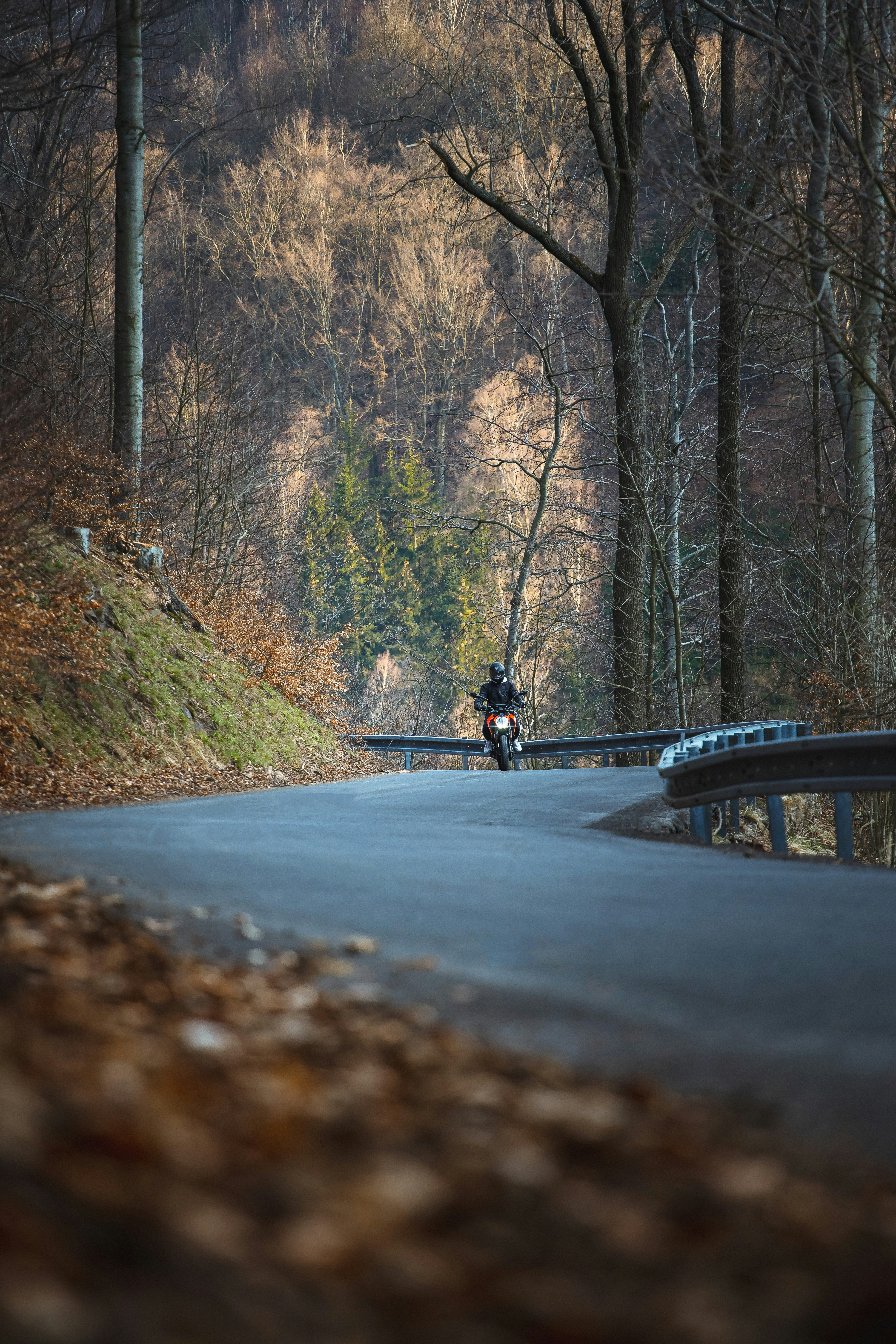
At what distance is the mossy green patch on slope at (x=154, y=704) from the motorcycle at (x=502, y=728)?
10.3 feet

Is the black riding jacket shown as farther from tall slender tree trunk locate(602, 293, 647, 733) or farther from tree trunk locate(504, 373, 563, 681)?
tree trunk locate(504, 373, 563, 681)

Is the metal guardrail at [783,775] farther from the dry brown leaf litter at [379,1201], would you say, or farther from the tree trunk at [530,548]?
the tree trunk at [530,548]

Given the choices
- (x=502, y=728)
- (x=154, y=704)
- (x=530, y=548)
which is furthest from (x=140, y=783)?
(x=530, y=548)

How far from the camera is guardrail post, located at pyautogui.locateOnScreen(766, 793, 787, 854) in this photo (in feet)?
32.1

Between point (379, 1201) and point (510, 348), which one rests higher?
point (510, 348)

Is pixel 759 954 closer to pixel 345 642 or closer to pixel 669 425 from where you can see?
pixel 669 425

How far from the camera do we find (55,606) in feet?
49.8

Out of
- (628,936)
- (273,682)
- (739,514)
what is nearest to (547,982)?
(628,936)

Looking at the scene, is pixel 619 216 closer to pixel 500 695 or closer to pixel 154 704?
pixel 500 695

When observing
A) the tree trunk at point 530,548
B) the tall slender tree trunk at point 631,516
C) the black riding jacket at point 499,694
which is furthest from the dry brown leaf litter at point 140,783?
the tree trunk at point 530,548

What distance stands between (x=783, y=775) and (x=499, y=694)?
995 centimetres

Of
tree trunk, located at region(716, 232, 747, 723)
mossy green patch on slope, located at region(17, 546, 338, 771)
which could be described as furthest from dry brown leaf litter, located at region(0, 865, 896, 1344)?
tree trunk, located at region(716, 232, 747, 723)

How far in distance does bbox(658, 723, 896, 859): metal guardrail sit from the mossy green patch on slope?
25.0ft

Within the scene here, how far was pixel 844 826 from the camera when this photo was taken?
9.13 meters
